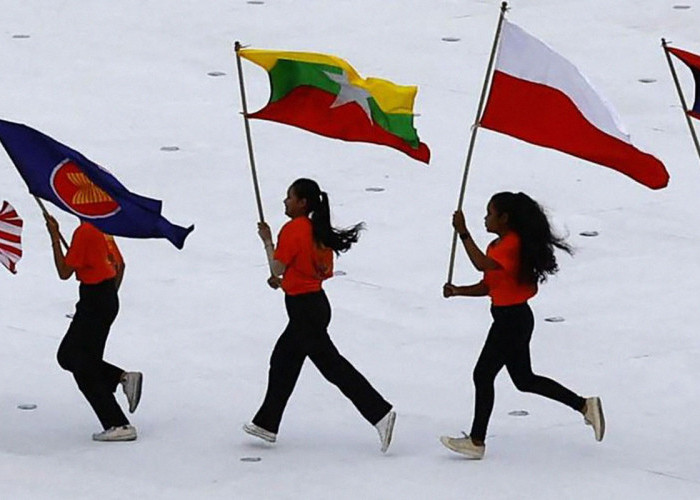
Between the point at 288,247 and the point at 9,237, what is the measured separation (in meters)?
1.68

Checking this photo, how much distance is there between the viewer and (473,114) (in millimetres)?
17000

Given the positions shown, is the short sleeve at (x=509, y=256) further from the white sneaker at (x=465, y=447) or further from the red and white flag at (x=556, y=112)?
the white sneaker at (x=465, y=447)

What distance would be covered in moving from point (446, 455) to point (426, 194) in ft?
16.5

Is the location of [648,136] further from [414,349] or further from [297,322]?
[297,322]

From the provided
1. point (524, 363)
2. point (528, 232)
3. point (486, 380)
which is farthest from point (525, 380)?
point (528, 232)

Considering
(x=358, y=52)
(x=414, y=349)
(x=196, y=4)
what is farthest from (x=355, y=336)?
(x=196, y=4)

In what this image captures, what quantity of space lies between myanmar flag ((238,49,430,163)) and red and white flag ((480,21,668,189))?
0.49 m

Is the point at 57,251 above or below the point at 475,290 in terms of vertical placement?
above

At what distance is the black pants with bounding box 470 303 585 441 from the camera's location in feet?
33.7

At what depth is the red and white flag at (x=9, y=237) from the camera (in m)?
10.8

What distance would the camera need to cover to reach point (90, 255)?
10.4 m

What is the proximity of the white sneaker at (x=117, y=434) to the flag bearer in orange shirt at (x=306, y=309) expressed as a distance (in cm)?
61

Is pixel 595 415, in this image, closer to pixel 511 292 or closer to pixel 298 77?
pixel 511 292

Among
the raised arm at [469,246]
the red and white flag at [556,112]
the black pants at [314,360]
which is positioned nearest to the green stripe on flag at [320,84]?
the red and white flag at [556,112]
